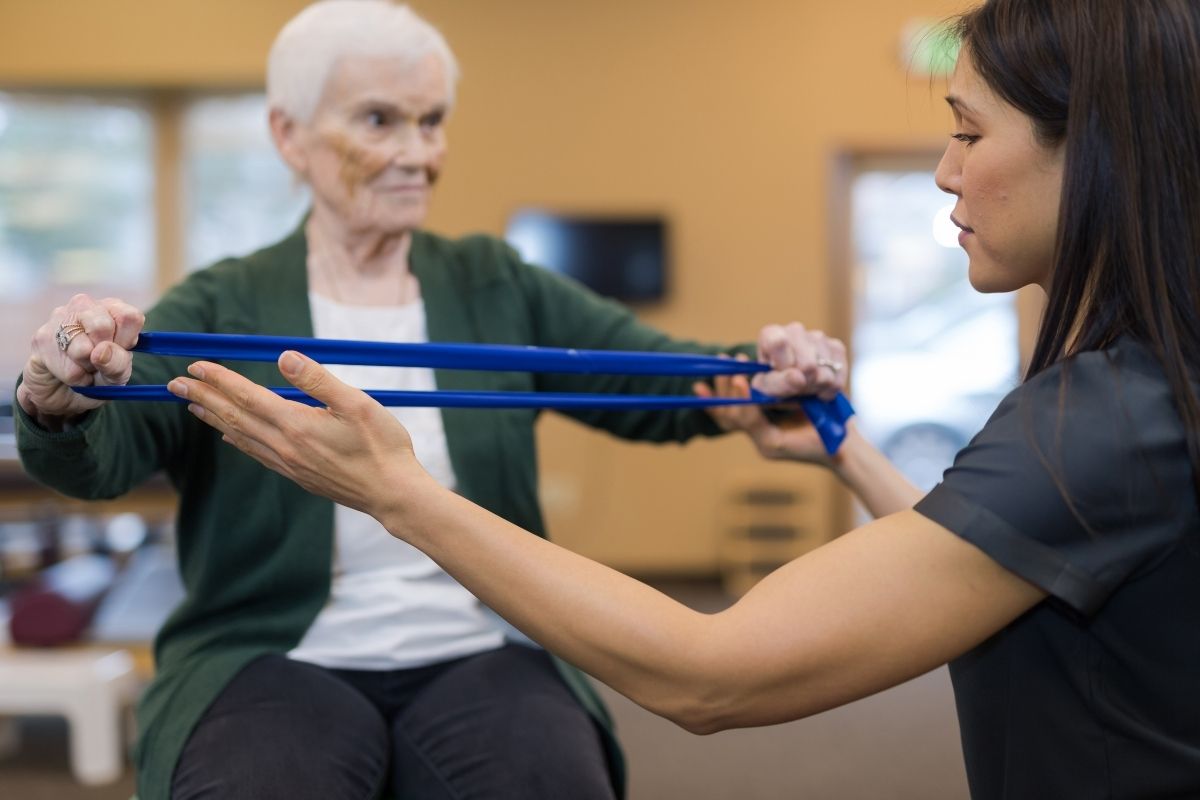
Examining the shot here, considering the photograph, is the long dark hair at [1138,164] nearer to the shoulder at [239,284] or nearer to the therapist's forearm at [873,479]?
the therapist's forearm at [873,479]

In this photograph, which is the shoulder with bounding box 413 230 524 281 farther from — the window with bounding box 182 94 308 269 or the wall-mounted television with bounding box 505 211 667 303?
the window with bounding box 182 94 308 269

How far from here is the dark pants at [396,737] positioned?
4.25 feet

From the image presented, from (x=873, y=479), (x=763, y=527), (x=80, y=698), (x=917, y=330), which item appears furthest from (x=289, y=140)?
(x=917, y=330)

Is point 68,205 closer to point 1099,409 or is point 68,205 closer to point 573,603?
point 573,603

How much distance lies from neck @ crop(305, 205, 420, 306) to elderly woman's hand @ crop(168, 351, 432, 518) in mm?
644

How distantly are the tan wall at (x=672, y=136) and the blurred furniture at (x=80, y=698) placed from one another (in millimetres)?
3172

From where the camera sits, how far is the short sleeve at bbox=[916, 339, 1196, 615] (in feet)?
3.00

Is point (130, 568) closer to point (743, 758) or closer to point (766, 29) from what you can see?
point (743, 758)

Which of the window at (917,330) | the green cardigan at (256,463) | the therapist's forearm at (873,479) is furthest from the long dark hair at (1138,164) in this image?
the window at (917,330)

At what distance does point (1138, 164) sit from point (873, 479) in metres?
0.68

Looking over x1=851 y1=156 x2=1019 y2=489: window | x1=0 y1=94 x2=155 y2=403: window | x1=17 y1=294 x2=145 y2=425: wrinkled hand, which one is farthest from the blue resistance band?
x1=0 y1=94 x2=155 y2=403: window

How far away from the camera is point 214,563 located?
5.01ft

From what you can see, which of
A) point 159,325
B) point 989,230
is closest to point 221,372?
point 159,325

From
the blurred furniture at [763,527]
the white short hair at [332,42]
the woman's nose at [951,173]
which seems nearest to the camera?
the woman's nose at [951,173]
